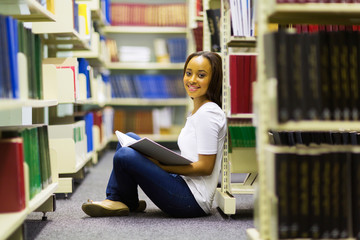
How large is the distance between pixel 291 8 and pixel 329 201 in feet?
1.89

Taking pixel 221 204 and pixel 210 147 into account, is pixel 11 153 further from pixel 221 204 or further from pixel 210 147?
pixel 221 204

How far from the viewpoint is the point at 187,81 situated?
210 cm

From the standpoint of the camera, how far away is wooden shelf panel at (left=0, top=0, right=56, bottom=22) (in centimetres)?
166

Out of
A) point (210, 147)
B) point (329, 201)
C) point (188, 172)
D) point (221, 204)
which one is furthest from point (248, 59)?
point (329, 201)

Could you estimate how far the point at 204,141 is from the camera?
1959 millimetres

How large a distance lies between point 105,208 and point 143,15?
11.0 feet

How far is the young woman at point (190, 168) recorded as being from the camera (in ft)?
6.48

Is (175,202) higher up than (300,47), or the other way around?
(300,47)

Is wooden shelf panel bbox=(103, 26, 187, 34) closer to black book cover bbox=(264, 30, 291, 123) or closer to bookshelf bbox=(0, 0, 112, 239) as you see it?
bookshelf bbox=(0, 0, 112, 239)

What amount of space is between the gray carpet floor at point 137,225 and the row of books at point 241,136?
35 cm

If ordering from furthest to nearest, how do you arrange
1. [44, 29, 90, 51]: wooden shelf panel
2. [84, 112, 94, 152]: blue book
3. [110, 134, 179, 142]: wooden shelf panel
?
1. [110, 134, 179, 142]: wooden shelf panel
2. [84, 112, 94, 152]: blue book
3. [44, 29, 90, 51]: wooden shelf panel

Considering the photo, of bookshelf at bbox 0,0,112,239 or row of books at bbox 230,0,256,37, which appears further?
row of books at bbox 230,0,256,37

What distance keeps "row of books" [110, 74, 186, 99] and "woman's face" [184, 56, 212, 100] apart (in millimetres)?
2813

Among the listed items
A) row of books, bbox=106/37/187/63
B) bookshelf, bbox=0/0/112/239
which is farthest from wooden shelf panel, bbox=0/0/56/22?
row of books, bbox=106/37/187/63
